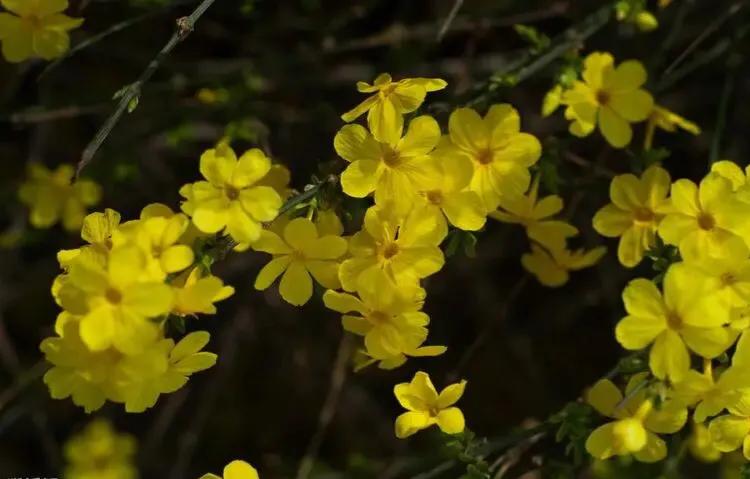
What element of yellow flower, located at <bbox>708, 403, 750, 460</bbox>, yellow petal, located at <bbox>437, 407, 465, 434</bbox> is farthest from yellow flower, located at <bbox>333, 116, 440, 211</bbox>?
yellow flower, located at <bbox>708, 403, 750, 460</bbox>

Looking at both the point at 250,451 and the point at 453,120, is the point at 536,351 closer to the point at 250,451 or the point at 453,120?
the point at 250,451

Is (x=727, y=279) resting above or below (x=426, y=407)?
above

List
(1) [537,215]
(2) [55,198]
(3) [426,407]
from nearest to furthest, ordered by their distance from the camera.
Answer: (3) [426,407] → (1) [537,215] → (2) [55,198]

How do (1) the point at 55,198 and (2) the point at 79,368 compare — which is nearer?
(2) the point at 79,368

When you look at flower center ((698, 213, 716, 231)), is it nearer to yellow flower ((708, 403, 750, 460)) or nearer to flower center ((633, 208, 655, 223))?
flower center ((633, 208, 655, 223))

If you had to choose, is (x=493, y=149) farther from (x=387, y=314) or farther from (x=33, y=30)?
(x=33, y=30)

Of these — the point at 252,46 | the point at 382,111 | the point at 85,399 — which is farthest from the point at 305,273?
the point at 252,46

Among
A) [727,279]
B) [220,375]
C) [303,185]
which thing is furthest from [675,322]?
[220,375]
